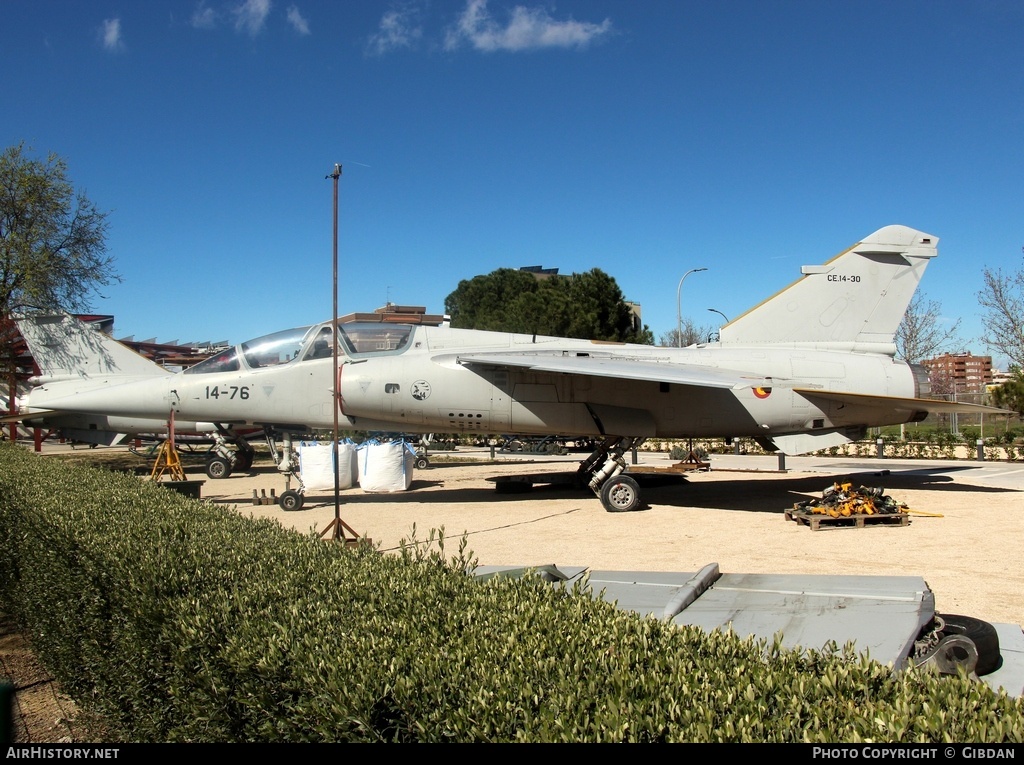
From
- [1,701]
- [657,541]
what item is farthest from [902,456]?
[1,701]

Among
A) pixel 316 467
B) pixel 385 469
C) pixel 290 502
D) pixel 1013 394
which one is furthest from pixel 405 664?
pixel 1013 394

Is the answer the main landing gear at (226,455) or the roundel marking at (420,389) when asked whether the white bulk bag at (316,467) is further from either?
the main landing gear at (226,455)

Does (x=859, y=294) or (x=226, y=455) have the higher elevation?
(x=859, y=294)

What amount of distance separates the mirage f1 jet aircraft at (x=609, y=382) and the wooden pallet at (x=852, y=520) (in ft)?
8.10

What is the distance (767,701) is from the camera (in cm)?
235

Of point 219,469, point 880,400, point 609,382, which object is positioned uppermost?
point 609,382

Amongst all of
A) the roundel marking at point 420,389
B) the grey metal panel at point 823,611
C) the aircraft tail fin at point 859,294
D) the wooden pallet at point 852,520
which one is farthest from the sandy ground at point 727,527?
the aircraft tail fin at point 859,294

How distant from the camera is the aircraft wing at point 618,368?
11.9 meters

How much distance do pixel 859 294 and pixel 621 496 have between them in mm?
6475

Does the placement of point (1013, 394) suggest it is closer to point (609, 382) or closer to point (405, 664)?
point (609, 382)

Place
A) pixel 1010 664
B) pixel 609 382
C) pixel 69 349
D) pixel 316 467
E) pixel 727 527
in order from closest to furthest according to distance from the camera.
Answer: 1. pixel 1010 664
2. pixel 727 527
3. pixel 609 382
4. pixel 316 467
5. pixel 69 349

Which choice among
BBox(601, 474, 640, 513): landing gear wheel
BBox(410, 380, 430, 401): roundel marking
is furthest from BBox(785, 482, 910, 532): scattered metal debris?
BBox(410, 380, 430, 401): roundel marking

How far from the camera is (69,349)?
866 inches
